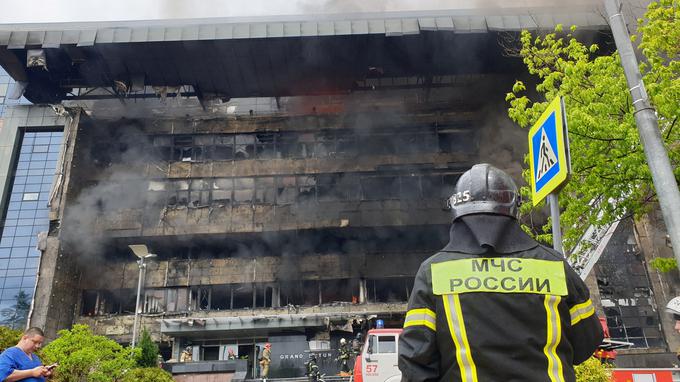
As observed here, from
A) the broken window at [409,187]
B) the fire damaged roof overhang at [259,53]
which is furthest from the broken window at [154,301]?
the broken window at [409,187]

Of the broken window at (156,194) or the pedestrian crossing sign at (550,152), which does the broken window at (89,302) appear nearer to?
the broken window at (156,194)

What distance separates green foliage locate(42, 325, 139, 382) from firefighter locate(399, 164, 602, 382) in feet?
36.4

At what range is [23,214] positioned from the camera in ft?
93.5

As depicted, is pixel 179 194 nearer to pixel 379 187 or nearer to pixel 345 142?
pixel 345 142

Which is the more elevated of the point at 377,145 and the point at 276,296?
the point at 377,145

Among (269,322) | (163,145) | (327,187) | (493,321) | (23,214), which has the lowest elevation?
(493,321)

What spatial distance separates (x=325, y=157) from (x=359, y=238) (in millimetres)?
4957

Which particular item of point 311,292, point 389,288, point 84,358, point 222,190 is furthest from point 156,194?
point 84,358

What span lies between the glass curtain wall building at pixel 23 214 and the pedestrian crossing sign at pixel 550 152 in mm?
29199

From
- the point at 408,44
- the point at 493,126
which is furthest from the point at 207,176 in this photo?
the point at 493,126

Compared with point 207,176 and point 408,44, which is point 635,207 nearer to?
point 408,44

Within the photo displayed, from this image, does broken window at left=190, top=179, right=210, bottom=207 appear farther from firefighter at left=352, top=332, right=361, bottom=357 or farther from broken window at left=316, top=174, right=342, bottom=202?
firefighter at left=352, top=332, right=361, bottom=357

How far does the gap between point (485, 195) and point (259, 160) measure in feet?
89.2

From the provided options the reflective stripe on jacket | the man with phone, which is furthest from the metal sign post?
the man with phone
